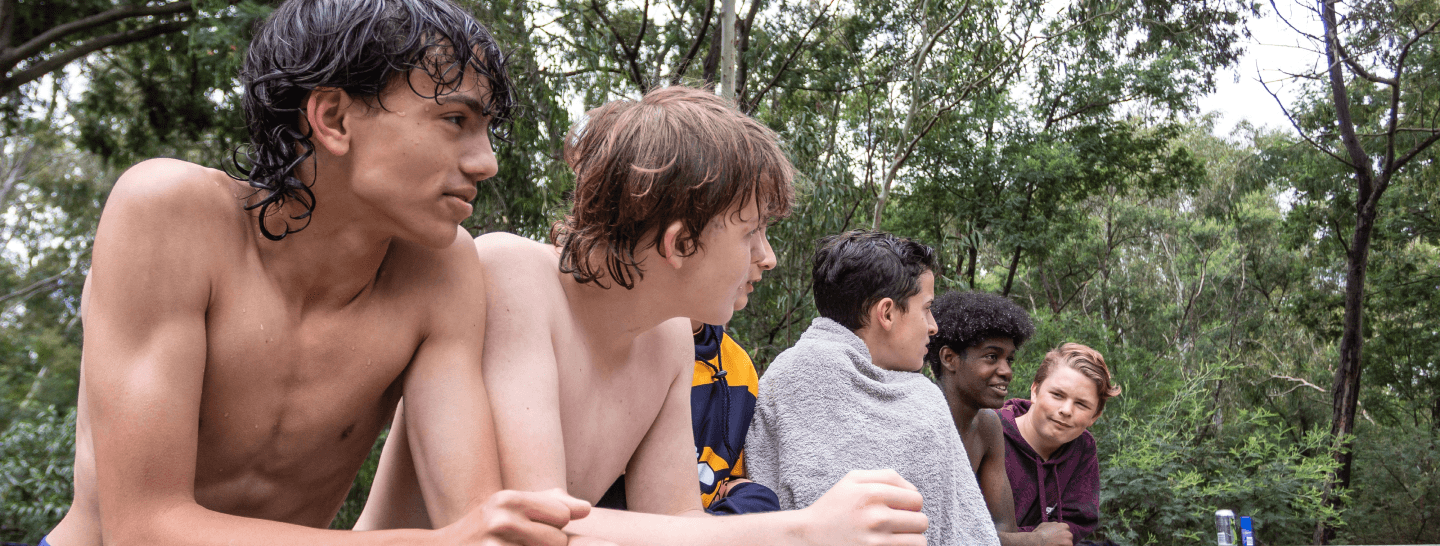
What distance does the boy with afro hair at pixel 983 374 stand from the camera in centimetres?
303

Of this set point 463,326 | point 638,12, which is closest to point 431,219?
point 463,326

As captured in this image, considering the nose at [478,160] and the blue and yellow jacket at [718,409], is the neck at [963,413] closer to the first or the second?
the blue and yellow jacket at [718,409]

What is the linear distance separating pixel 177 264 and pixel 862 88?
10.3 metres

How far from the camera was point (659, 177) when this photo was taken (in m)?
1.41

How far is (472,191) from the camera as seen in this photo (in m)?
1.24

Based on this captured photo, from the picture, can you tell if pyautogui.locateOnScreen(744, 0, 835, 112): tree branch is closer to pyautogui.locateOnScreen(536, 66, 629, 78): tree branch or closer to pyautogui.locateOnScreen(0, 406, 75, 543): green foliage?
pyautogui.locateOnScreen(536, 66, 629, 78): tree branch

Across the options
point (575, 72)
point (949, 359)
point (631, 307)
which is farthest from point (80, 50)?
point (631, 307)

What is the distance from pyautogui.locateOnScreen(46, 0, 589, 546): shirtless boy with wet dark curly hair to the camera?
1.05m

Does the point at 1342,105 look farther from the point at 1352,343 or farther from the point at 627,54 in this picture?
the point at 627,54

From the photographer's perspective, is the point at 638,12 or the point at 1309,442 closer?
the point at 1309,442

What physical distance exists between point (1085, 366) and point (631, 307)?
2511 mm

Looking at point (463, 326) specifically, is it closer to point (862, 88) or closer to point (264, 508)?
point (264, 508)

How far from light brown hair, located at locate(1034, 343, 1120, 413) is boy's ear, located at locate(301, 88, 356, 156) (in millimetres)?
2981

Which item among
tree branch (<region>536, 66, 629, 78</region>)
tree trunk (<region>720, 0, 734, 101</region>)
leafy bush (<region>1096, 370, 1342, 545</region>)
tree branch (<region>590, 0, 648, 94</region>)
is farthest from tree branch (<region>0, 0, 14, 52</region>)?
leafy bush (<region>1096, 370, 1342, 545</region>)
